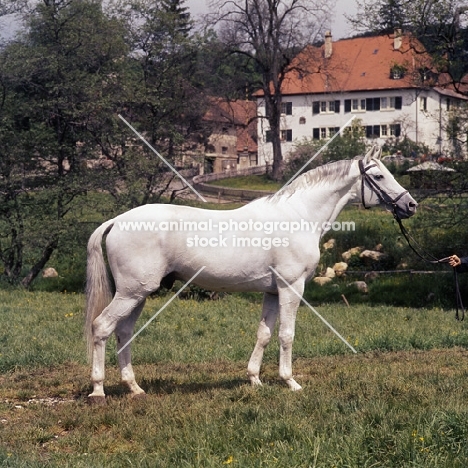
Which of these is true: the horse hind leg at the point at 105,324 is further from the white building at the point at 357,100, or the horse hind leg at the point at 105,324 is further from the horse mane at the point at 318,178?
the white building at the point at 357,100

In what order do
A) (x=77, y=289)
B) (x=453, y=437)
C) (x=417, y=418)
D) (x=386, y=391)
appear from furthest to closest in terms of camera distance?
(x=77, y=289)
(x=386, y=391)
(x=417, y=418)
(x=453, y=437)

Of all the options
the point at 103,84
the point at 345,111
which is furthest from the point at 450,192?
the point at 345,111

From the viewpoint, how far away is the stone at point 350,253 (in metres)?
29.5

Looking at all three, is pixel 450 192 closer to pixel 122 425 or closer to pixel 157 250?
pixel 157 250

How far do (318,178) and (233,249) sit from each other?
1.54 meters

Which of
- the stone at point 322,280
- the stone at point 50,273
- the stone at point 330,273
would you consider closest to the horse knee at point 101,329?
the stone at point 322,280

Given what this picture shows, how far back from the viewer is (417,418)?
632 cm

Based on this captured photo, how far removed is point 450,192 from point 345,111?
53.6 meters

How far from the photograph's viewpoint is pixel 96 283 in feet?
28.7

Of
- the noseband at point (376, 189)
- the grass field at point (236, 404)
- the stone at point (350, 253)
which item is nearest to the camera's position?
the grass field at point (236, 404)

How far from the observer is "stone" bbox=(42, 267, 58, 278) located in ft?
89.9

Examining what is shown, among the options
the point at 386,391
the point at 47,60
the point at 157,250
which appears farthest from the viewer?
the point at 47,60

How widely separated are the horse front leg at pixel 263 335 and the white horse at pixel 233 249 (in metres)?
0.01

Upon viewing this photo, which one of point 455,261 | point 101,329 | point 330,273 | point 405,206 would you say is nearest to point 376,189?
point 405,206
